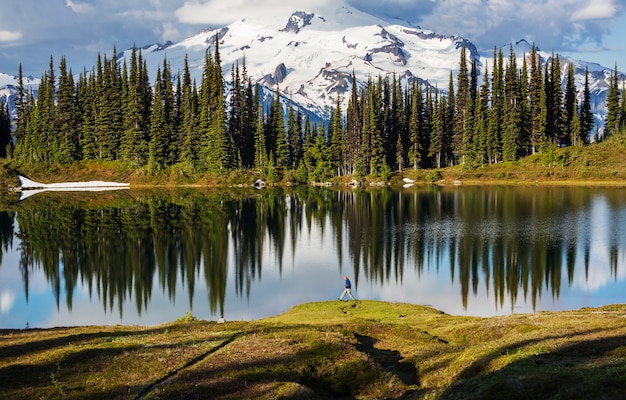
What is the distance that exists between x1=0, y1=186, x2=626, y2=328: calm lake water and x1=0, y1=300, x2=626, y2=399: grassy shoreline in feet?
40.4

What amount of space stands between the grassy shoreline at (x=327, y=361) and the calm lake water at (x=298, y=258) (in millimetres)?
12313

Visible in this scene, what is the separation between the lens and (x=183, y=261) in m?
58.0

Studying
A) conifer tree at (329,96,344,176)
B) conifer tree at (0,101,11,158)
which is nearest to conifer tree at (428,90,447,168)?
conifer tree at (329,96,344,176)

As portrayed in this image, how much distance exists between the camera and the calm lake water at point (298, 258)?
4388 cm

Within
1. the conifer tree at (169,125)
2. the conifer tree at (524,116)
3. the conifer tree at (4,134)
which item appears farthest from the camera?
the conifer tree at (4,134)

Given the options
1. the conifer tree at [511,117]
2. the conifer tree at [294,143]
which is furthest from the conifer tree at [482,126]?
the conifer tree at [294,143]

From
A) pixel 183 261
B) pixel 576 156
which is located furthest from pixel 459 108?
pixel 183 261

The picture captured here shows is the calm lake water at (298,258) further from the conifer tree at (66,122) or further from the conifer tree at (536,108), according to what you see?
the conifer tree at (66,122)

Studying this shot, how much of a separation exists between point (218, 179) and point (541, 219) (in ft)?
307

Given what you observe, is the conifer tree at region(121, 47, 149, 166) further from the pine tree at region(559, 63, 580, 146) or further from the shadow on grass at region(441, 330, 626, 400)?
the shadow on grass at region(441, 330, 626, 400)

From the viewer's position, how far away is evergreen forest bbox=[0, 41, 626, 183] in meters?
145

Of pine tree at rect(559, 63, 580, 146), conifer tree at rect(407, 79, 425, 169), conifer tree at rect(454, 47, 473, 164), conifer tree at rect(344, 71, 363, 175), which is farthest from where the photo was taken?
conifer tree at rect(344, 71, 363, 175)

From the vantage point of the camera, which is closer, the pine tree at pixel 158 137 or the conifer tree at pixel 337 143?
the pine tree at pixel 158 137

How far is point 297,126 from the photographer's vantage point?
585ft
